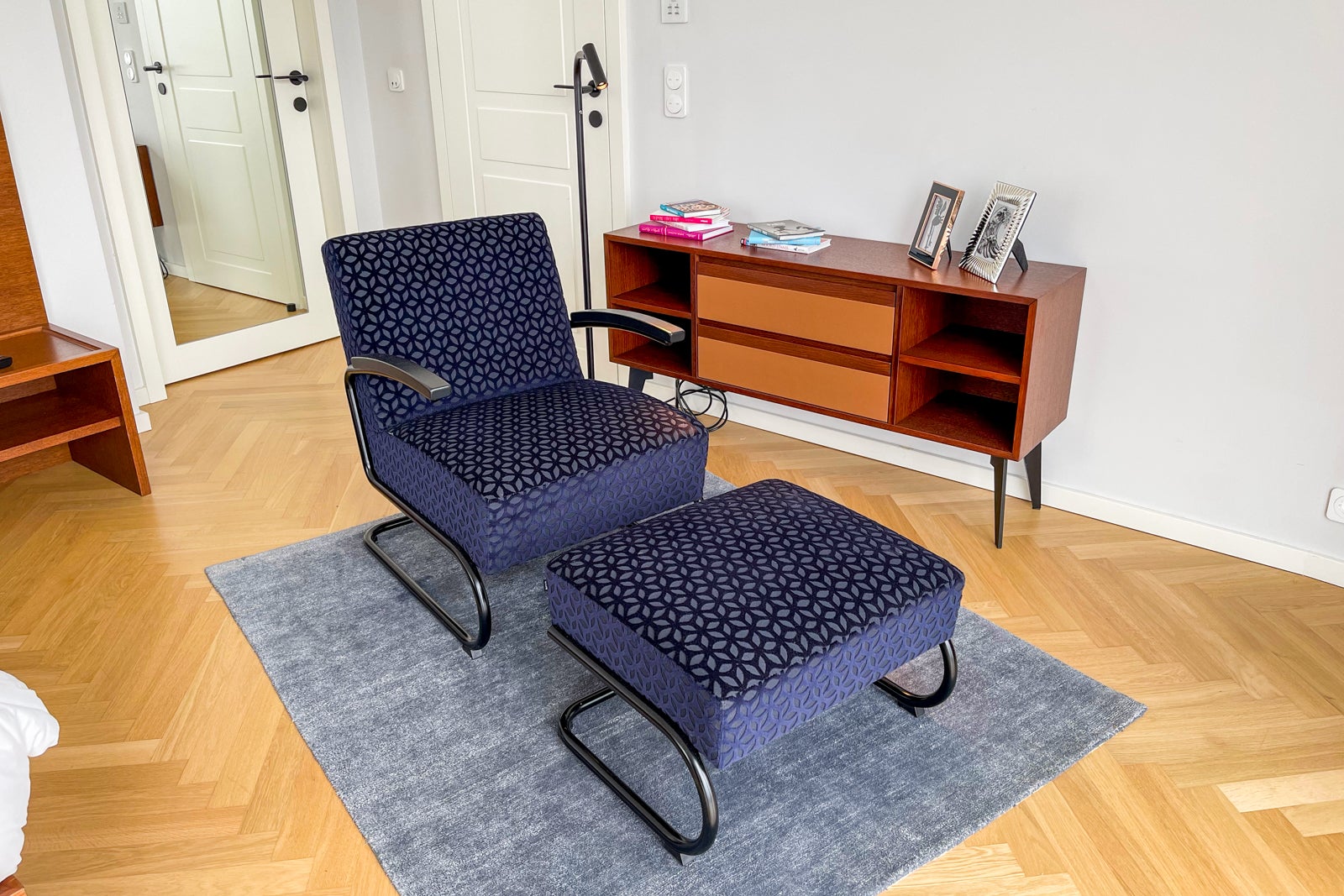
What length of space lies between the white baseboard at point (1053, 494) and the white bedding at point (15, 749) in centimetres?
242

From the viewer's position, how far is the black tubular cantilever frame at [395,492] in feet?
7.29

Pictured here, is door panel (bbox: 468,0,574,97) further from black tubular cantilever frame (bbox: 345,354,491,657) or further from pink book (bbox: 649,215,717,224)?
black tubular cantilever frame (bbox: 345,354,491,657)

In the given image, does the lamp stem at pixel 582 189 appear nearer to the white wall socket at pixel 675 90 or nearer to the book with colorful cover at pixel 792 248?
the white wall socket at pixel 675 90

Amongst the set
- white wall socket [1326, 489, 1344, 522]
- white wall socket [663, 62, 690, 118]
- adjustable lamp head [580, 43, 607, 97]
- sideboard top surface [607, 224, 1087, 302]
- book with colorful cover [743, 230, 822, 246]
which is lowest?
white wall socket [1326, 489, 1344, 522]

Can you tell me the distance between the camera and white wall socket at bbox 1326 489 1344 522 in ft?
8.00

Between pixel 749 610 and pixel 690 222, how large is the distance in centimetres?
174

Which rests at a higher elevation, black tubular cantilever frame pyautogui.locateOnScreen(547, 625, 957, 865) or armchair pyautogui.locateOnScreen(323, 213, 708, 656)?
armchair pyautogui.locateOnScreen(323, 213, 708, 656)

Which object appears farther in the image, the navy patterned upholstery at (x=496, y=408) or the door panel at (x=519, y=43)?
the door panel at (x=519, y=43)

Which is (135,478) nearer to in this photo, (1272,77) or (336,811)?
(336,811)

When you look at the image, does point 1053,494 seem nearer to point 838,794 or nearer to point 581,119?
point 838,794

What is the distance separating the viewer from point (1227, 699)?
210cm

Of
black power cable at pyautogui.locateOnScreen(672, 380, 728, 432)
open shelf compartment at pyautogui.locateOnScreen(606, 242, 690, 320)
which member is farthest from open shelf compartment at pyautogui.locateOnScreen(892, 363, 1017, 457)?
black power cable at pyautogui.locateOnScreen(672, 380, 728, 432)

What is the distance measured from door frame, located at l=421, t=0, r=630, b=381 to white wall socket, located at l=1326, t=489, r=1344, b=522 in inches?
90.0

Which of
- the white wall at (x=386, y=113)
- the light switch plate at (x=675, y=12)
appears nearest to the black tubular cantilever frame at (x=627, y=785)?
the light switch plate at (x=675, y=12)
